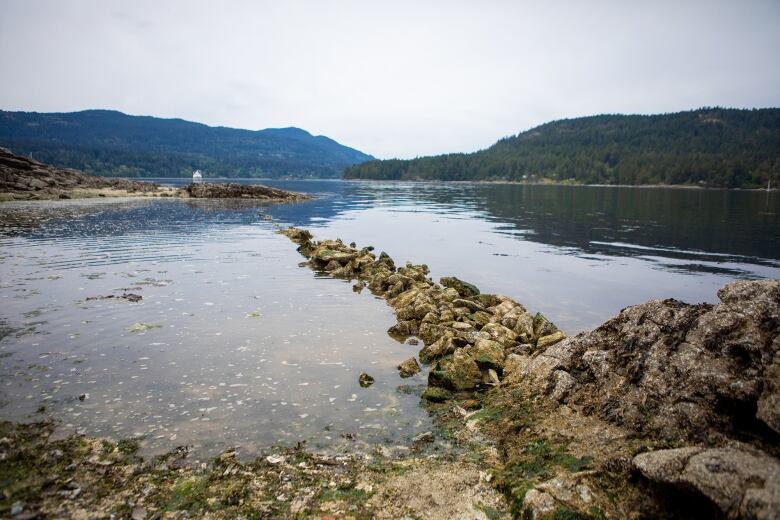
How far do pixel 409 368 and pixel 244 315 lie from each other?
27.2 ft

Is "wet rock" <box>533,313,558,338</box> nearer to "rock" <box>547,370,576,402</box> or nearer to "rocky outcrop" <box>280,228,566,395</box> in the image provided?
"rocky outcrop" <box>280,228,566,395</box>

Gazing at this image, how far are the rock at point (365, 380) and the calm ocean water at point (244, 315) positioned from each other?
30 centimetres

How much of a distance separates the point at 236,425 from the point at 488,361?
7.10 meters

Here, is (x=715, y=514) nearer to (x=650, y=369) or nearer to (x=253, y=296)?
(x=650, y=369)

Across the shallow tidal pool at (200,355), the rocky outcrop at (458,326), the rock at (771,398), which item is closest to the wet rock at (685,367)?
the rock at (771,398)

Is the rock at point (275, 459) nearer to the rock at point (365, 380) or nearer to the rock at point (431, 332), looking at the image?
the rock at point (365, 380)

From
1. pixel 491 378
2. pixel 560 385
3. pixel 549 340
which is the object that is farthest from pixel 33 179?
pixel 560 385

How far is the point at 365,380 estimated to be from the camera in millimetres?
12336

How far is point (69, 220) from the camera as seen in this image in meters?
48.1

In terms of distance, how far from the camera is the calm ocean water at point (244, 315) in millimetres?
10211

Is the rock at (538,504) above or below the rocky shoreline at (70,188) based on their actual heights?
below

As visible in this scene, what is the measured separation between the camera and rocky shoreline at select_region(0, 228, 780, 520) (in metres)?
6.42

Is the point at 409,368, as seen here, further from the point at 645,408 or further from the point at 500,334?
the point at 645,408

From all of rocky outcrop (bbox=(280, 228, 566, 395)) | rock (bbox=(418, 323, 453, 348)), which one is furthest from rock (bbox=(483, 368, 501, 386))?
rock (bbox=(418, 323, 453, 348))
